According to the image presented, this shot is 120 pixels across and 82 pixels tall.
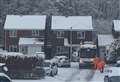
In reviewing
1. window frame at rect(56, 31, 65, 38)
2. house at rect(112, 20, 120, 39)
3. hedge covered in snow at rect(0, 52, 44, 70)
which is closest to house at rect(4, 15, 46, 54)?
window frame at rect(56, 31, 65, 38)

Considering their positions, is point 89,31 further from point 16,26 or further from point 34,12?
point 34,12

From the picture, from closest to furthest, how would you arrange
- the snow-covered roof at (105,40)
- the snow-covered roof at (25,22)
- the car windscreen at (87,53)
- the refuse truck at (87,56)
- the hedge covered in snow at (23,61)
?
1. the hedge covered in snow at (23,61)
2. the refuse truck at (87,56)
3. the car windscreen at (87,53)
4. the snow-covered roof at (105,40)
5. the snow-covered roof at (25,22)

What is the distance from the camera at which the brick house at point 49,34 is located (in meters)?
73.8

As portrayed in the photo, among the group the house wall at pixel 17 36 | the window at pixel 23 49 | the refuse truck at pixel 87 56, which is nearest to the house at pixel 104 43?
the house wall at pixel 17 36

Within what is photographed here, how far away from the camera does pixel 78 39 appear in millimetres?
74875

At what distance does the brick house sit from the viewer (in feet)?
242

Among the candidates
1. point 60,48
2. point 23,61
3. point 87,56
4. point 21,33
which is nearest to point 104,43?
point 60,48

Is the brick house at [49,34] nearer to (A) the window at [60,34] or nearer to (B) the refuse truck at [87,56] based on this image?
(A) the window at [60,34]

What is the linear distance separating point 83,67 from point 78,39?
65.4 feet

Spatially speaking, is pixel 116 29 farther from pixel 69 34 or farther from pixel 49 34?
pixel 49 34

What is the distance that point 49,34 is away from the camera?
7594cm

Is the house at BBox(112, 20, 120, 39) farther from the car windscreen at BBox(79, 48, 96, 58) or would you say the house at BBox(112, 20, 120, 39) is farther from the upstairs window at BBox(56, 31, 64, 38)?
the car windscreen at BBox(79, 48, 96, 58)

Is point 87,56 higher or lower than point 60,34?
higher

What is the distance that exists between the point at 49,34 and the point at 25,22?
369 centimetres
